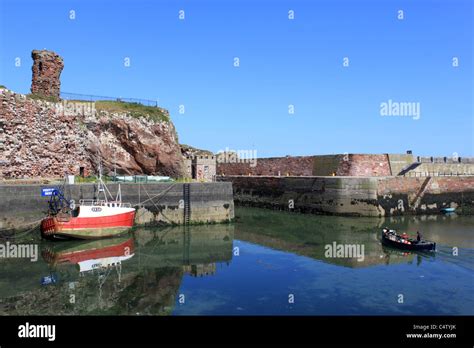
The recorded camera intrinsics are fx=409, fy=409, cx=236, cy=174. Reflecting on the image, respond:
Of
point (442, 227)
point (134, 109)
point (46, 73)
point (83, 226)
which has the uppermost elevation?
point (46, 73)

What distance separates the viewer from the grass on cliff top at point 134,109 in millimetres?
35406

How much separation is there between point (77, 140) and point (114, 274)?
1782 cm

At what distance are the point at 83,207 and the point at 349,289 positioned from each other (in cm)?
1532

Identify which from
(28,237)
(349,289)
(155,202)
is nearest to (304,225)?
(155,202)

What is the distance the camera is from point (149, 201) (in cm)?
2900

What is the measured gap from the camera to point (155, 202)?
29.2 m

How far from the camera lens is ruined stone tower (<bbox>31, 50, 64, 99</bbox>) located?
32719 millimetres

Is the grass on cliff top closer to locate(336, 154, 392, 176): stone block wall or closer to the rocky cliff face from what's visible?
the rocky cliff face

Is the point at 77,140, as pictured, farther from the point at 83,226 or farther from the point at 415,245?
the point at 415,245

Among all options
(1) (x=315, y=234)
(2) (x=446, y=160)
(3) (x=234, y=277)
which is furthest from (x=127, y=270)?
(2) (x=446, y=160)

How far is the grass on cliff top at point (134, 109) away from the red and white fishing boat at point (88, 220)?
36.1ft

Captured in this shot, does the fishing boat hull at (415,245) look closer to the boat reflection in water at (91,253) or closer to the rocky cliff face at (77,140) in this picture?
the boat reflection in water at (91,253)
